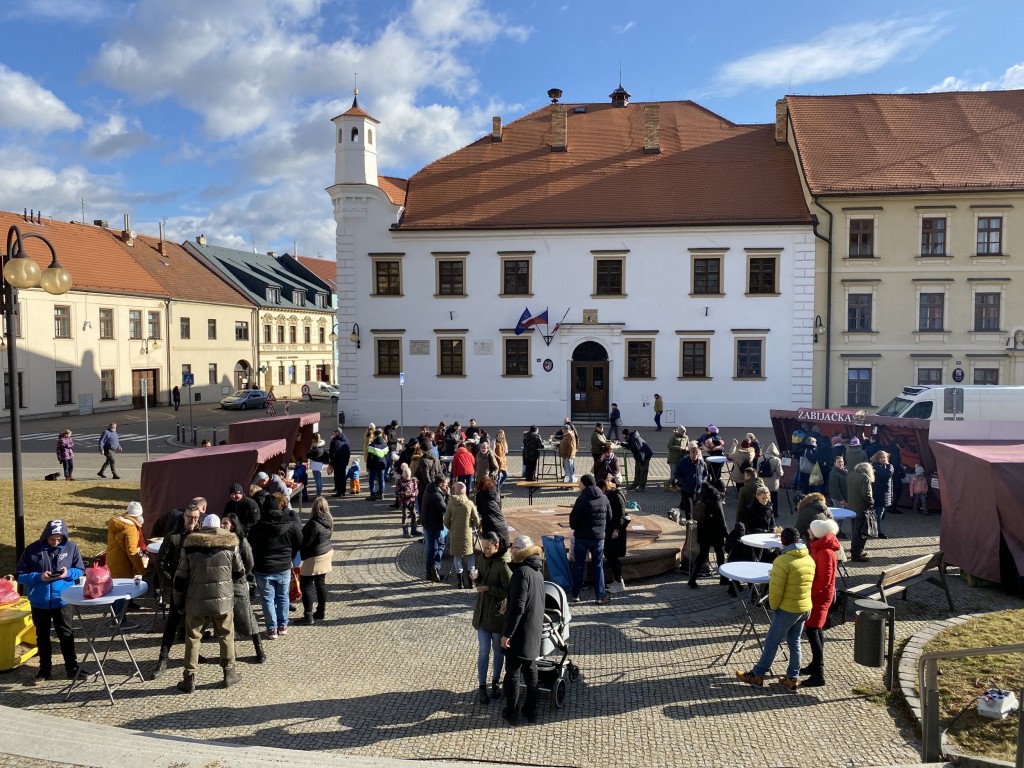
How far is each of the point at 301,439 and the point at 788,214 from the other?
819 inches

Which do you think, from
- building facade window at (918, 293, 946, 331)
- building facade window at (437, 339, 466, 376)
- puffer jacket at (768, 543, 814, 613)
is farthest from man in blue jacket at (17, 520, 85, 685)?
building facade window at (918, 293, 946, 331)

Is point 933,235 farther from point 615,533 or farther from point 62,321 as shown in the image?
point 62,321

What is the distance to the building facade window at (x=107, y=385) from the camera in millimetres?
40562

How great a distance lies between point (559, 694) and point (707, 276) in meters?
25.4

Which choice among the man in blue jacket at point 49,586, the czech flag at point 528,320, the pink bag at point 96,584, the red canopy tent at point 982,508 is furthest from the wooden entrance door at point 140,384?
the red canopy tent at point 982,508

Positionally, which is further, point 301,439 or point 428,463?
point 301,439

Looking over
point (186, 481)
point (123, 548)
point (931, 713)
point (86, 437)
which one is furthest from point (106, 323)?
point (931, 713)

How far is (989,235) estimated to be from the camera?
3002 centimetres

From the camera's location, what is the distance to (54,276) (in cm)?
942

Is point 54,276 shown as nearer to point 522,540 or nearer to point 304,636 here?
point 304,636

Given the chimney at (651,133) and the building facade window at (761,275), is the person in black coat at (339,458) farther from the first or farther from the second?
the chimney at (651,133)

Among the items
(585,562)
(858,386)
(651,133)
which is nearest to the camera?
(585,562)

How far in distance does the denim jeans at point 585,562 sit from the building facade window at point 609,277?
21.5 m

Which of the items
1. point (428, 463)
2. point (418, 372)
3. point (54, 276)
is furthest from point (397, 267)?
point (54, 276)
